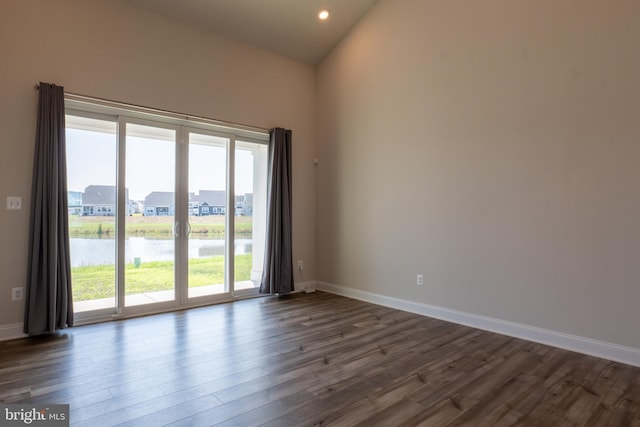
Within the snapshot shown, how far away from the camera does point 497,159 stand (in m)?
3.80

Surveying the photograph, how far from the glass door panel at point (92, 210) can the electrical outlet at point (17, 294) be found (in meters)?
0.44

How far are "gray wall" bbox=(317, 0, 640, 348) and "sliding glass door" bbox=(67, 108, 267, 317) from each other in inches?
59.7

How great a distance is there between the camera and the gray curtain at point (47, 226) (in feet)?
11.5

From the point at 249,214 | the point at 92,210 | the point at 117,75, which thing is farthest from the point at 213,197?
the point at 117,75

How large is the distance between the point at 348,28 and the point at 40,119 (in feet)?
13.6

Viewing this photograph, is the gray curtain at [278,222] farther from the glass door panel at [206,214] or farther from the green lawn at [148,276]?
the glass door panel at [206,214]

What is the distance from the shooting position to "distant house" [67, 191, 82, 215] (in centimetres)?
389

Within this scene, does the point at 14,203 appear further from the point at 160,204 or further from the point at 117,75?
the point at 117,75

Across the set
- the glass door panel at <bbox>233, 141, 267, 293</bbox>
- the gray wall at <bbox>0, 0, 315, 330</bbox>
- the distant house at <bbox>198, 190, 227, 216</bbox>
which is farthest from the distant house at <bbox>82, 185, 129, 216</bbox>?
the glass door panel at <bbox>233, 141, 267, 293</bbox>

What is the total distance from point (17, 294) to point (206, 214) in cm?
214

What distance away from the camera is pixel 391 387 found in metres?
2.53

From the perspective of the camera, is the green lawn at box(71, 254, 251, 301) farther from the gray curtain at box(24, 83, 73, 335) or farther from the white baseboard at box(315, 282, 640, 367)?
the white baseboard at box(315, 282, 640, 367)

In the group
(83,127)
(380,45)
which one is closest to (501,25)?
(380,45)

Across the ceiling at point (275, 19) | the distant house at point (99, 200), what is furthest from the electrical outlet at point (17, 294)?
the ceiling at point (275, 19)
